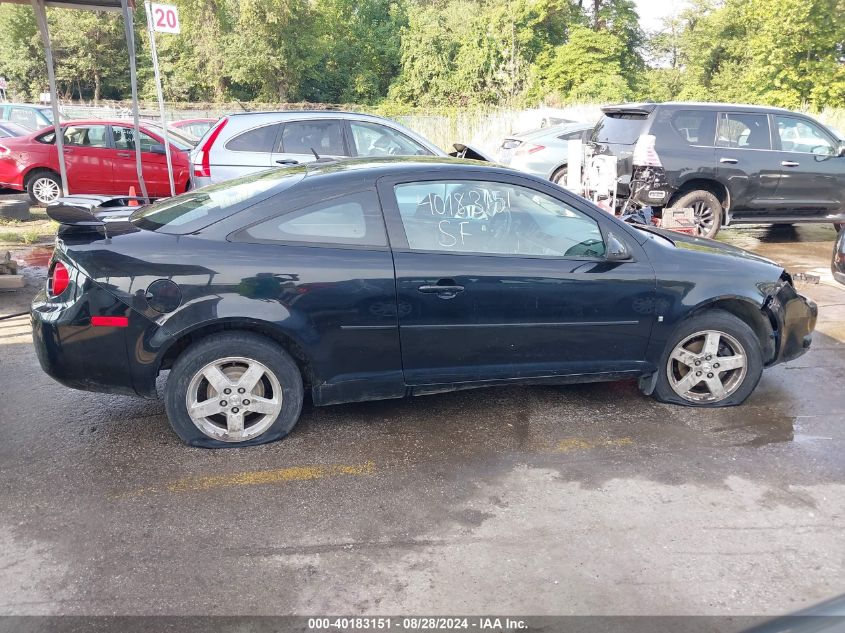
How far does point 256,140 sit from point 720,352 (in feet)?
21.7

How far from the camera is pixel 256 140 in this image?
9336mm

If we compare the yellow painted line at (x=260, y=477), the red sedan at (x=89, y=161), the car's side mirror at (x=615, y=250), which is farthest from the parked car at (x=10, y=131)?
the car's side mirror at (x=615, y=250)

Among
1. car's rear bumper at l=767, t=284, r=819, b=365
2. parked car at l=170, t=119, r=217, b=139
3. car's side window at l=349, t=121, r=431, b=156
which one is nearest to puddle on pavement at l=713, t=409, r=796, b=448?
car's rear bumper at l=767, t=284, r=819, b=365

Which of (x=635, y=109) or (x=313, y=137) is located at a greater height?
(x=635, y=109)

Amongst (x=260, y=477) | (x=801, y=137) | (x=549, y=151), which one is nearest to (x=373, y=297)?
(x=260, y=477)

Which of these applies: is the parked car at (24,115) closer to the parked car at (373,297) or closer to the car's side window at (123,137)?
the car's side window at (123,137)

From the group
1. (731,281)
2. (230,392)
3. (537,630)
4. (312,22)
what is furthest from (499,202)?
(312,22)

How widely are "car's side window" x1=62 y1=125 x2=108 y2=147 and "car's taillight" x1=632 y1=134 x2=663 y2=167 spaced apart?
8572mm

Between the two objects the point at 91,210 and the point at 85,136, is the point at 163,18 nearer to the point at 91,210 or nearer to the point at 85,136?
the point at 85,136

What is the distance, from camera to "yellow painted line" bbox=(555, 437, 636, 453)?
4.15 metres

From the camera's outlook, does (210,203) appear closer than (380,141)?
Yes

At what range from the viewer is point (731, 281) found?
457 centimetres

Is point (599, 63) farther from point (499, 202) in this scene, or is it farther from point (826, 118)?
point (499, 202)

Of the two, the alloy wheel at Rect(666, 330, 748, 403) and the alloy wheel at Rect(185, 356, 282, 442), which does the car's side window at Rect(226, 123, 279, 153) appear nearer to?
the alloy wheel at Rect(185, 356, 282, 442)
